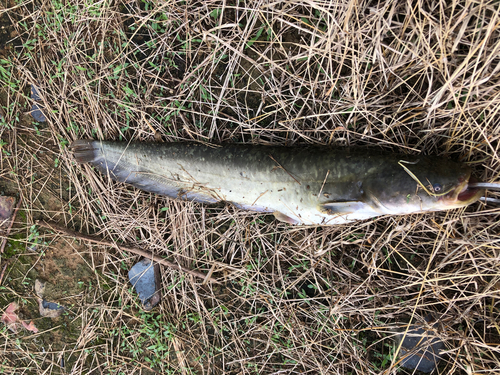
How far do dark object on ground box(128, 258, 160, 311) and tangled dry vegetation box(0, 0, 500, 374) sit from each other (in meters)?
0.13

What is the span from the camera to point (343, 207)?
2.38 metres

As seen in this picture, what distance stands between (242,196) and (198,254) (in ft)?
3.05

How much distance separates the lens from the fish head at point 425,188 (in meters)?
2.10

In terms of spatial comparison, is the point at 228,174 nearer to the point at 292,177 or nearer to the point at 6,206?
the point at 292,177

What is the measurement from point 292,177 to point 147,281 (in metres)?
2.08

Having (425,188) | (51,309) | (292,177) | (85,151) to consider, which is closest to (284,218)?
(292,177)

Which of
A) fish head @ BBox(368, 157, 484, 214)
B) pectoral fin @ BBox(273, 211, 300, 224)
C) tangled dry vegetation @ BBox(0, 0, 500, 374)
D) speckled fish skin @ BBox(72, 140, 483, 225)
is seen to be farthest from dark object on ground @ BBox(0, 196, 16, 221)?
fish head @ BBox(368, 157, 484, 214)

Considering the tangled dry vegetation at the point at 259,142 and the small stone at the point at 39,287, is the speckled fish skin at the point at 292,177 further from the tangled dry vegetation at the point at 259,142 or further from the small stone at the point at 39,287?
the small stone at the point at 39,287

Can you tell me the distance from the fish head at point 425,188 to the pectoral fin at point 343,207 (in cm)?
13

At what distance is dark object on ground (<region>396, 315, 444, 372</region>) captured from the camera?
265cm

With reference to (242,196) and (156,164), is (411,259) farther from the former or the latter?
(156,164)

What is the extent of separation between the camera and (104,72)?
10.2ft

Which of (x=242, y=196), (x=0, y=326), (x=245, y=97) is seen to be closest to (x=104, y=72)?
(x=245, y=97)

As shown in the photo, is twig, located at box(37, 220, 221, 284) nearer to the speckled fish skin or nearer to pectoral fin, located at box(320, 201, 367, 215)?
the speckled fish skin
